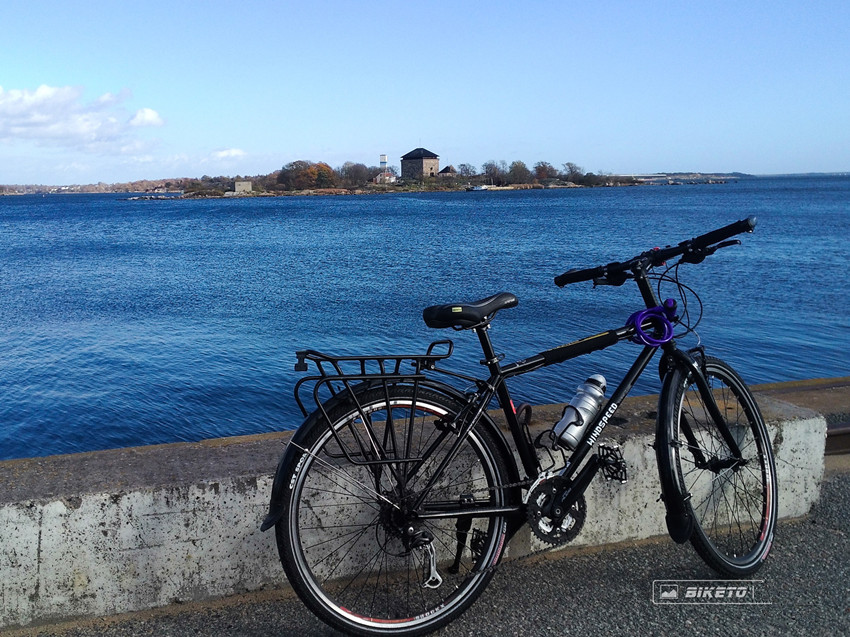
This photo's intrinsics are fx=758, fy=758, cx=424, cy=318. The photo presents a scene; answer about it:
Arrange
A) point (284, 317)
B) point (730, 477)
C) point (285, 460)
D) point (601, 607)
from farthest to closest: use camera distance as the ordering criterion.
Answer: point (284, 317) < point (730, 477) < point (601, 607) < point (285, 460)

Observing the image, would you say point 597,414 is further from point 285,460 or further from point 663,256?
point 285,460

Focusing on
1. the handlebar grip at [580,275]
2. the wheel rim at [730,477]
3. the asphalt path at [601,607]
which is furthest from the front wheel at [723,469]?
the handlebar grip at [580,275]

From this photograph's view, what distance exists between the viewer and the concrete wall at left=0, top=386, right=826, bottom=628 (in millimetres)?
3217

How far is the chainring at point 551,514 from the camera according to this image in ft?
11.1

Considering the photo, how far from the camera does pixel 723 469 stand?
157 inches

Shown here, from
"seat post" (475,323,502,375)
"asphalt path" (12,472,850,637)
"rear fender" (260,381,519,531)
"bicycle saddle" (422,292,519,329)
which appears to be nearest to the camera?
"rear fender" (260,381,519,531)

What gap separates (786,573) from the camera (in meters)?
3.85

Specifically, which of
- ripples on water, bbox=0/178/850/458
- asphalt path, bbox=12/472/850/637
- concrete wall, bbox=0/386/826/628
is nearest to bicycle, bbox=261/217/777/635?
asphalt path, bbox=12/472/850/637

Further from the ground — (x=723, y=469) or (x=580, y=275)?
(x=580, y=275)

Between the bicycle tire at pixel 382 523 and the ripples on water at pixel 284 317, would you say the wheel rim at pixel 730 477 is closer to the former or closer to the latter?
the bicycle tire at pixel 382 523

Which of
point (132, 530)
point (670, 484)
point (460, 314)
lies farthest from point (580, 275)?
point (132, 530)

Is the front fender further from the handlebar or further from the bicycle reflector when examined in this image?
the handlebar

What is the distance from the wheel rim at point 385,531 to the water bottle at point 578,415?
1.21 feet

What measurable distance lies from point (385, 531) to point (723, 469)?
1.89m
